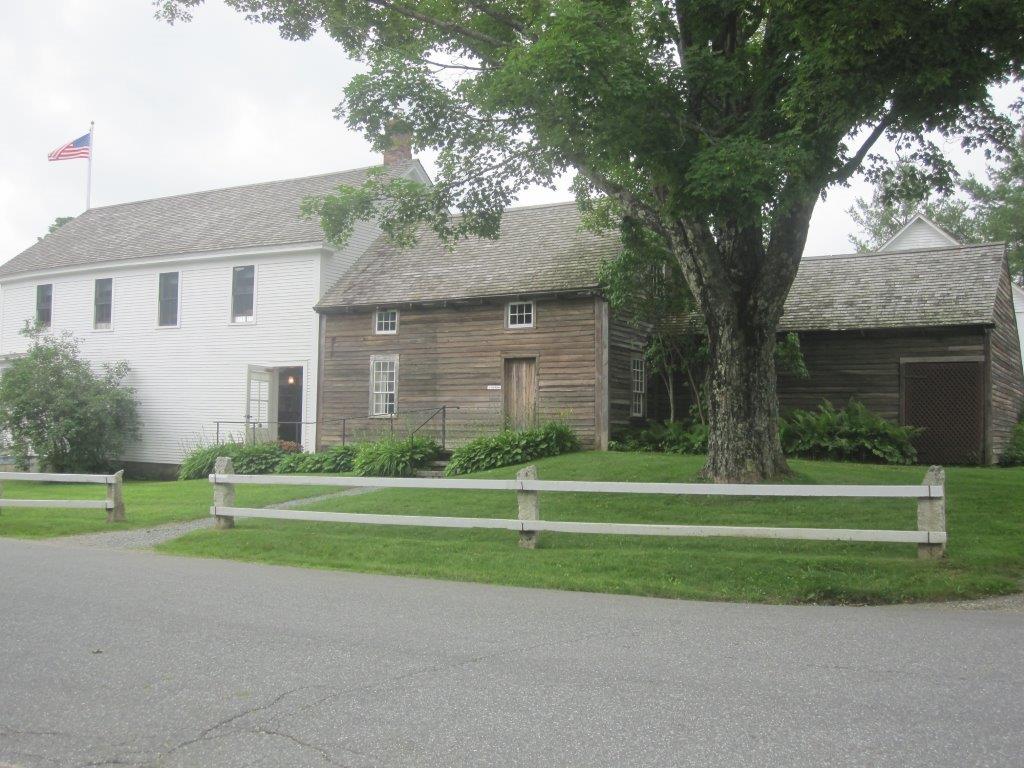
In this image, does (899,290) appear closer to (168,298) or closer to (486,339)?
(486,339)

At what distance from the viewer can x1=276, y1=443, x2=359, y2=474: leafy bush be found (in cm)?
2316

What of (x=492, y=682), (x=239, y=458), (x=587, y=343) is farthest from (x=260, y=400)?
(x=492, y=682)

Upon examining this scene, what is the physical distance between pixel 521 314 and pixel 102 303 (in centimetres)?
1508

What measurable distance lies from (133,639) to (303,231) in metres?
21.5

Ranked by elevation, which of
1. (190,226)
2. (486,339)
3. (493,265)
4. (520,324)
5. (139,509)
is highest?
(190,226)

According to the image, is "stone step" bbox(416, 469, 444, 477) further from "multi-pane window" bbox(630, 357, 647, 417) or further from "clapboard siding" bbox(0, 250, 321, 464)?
"clapboard siding" bbox(0, 250, 321, 464)

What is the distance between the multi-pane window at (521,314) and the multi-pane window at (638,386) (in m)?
2.95

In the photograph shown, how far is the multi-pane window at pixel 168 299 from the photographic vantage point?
1135 inches

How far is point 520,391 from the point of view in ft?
76.8

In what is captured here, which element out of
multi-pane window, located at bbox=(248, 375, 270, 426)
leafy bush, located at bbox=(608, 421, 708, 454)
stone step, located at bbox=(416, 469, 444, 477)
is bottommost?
stone step, located at bbox=(416, 469, 444, 477)

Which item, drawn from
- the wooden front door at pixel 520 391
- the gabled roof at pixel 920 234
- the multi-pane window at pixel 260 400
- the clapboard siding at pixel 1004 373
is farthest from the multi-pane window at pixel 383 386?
the gabled roof at pixel 920 234

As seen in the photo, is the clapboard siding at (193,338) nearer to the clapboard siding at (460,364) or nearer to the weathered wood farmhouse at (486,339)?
the clapboard siding at (460,364)

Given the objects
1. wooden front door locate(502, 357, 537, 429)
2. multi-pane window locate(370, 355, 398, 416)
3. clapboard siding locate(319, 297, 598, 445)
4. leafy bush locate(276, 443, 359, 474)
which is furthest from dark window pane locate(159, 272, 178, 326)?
wooden front door locate(502, 357, 537, 429)

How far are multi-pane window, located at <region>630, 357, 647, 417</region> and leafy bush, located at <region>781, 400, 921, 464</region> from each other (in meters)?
4.16
